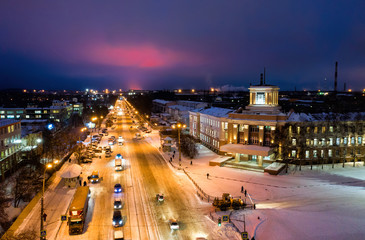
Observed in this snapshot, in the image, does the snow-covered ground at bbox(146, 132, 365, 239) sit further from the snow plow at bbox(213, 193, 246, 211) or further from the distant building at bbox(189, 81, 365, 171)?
the distant building at bbox(189, 81, 365, 171)

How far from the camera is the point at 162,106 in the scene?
156 meters

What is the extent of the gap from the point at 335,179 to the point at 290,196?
1185 cm

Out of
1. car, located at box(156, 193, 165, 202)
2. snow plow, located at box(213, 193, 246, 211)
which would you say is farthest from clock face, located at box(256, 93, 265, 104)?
car, located at box(156, 193, 165, 202)

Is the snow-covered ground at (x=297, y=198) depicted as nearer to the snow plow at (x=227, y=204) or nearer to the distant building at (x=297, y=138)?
the snow plow at (x=227, y=204)

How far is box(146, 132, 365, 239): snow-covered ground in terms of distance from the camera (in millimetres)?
25453

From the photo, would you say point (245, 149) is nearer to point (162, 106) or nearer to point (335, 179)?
point (335, 179)

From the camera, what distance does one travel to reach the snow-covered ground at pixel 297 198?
25453 mm

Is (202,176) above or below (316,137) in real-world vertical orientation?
below

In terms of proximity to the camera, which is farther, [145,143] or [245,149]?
[145,143]

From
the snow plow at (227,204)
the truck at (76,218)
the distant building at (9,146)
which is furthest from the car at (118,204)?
the distant building at (9,146)

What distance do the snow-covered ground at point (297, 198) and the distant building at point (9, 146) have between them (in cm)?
2956

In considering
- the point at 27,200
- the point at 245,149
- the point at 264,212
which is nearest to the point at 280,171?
the point at 245,149

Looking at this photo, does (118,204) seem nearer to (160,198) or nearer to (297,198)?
(160,198)

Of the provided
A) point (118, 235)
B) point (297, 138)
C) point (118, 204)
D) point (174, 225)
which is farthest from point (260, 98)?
point (118, 235)
